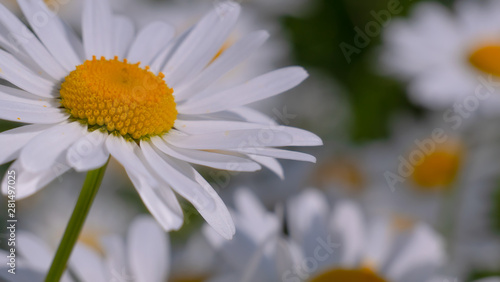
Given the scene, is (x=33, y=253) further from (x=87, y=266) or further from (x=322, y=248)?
(x=322, y=248)

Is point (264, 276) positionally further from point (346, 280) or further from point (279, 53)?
point (279, 53)

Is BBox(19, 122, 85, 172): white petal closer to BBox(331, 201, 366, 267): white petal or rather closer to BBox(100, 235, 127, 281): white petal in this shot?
BBox(100, 235, 127, 281): white petal

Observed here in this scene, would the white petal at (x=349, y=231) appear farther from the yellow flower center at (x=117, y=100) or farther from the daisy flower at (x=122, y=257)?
the yellow flower center at (x=117, y=100)

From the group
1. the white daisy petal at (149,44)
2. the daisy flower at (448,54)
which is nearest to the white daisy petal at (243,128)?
the white daisy petal at (149,44)

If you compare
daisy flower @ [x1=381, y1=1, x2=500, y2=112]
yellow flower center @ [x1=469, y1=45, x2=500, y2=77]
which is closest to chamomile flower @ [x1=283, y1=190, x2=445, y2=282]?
daisy flower @ [x1=381, y1=1, x2=500, y2=112]

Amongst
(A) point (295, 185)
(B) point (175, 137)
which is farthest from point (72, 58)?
(A) point (295, 185)
